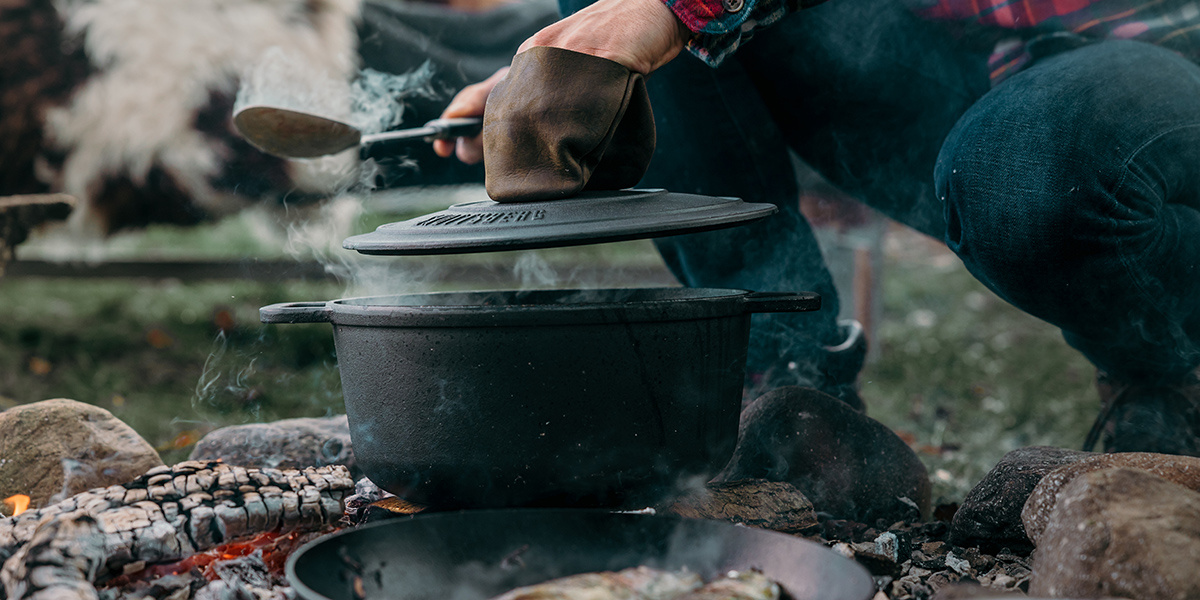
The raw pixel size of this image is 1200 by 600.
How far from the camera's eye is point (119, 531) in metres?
1.17

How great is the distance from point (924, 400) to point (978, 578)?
2065 mm

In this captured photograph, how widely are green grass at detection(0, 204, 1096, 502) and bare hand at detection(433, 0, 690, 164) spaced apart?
1112 mm

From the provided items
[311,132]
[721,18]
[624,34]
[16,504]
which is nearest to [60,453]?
[16,504]

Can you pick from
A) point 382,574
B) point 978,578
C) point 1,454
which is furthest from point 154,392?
point 978,578

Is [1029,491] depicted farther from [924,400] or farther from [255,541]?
[924,400]

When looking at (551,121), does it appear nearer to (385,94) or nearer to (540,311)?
(540,311)

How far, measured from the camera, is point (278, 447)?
1855 mm

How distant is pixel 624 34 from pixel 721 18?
0.20 meters

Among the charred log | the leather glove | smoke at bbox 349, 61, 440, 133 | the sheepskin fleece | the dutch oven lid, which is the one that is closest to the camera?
the dutch oven lid

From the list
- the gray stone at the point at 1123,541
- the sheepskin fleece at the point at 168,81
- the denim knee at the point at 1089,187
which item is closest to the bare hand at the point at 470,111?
the denim knee at the point at 1089,187

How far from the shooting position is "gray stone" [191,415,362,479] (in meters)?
1.83

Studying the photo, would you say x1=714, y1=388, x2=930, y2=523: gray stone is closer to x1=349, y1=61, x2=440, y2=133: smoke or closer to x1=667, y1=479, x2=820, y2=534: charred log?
x1=667, y1=479, x2=820, y2=534: charred log

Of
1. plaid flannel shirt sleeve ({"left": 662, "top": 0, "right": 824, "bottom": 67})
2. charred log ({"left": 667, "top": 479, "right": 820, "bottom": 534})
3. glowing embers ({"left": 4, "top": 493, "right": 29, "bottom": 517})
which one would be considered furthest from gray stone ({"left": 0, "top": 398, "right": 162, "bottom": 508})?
plaid flannel shirt sleeve ({"left": 662, "top": 0, "right": 824, "bottom": 67})

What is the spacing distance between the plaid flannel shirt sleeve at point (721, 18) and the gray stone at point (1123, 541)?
0.89 metres
